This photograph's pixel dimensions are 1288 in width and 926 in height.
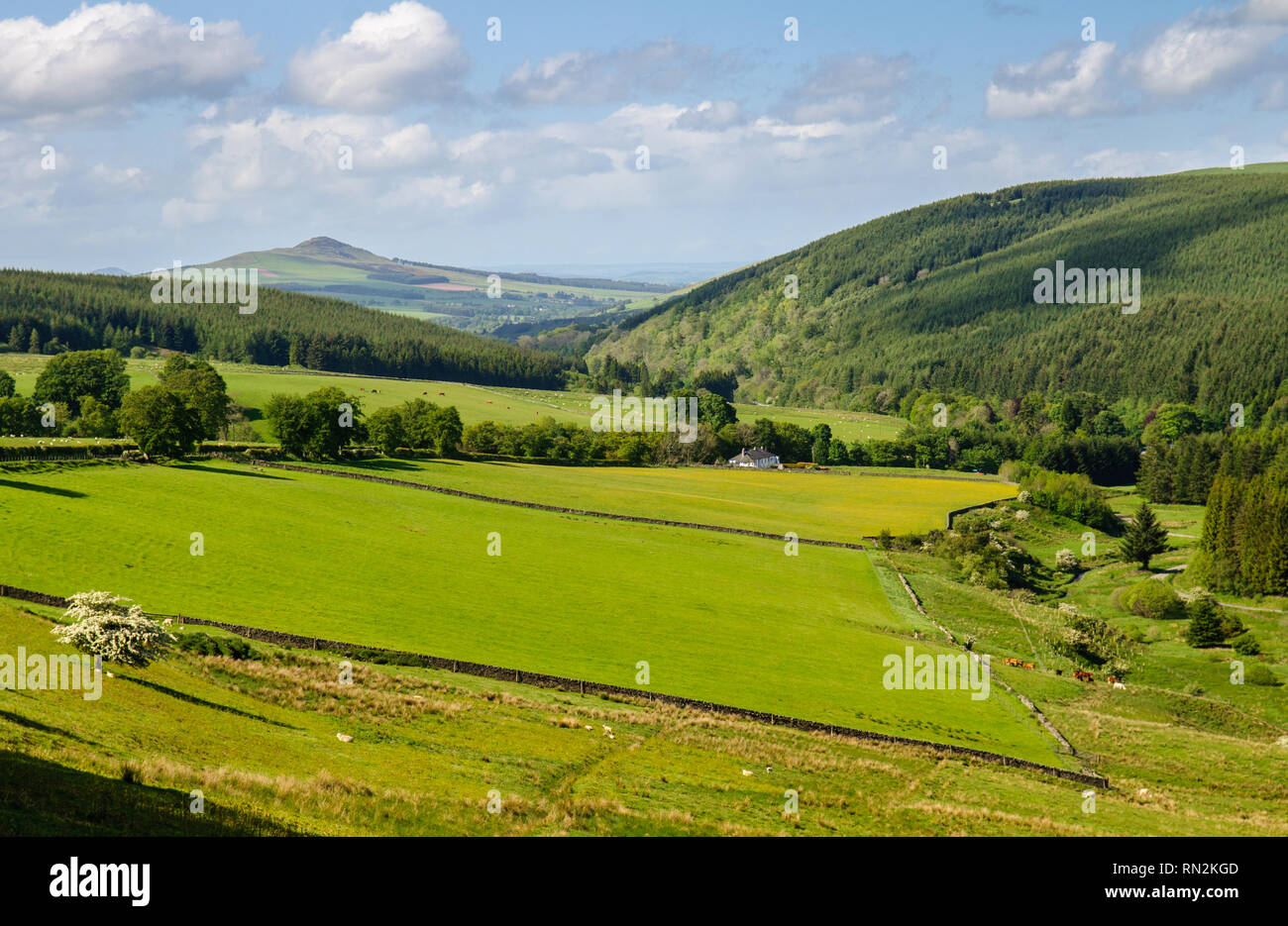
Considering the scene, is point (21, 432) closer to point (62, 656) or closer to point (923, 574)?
point (62, 656)

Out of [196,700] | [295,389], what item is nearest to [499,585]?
[196,700]

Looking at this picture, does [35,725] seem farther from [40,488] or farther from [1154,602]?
[1154,602]

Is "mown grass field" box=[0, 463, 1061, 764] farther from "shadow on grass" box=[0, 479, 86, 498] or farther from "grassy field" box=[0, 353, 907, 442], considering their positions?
"grassy field" box=[0, 353, 907, 442]

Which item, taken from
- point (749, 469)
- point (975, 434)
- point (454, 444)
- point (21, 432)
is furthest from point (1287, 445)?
point (21, 432)

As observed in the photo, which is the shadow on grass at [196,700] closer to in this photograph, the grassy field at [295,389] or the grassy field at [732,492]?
the grassy field at [732,492]

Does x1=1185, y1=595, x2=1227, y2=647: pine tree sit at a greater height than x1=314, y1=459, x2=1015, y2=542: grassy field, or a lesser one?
lesser

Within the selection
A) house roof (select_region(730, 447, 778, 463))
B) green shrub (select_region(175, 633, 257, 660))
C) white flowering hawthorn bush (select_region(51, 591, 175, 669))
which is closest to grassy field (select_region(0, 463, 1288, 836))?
white flowering hawthorn bush (select_region(51, 591, 175, 669))
